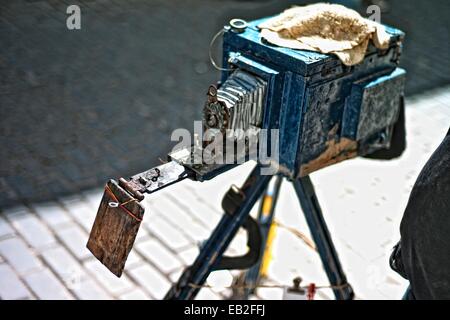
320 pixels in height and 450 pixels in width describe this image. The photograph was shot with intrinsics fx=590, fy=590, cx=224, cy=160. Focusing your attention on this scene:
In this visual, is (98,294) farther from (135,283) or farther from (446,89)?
(446,89)

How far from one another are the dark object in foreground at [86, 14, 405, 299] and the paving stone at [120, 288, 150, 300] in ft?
2.63

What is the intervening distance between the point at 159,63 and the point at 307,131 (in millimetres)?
4386

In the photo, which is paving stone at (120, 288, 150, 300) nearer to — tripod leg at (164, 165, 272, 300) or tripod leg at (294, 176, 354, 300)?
tripod leg at (164, 165, 272, 300)

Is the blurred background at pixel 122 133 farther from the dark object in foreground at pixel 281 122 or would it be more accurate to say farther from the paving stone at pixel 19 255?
the dark object in foreground at pixel 281 122

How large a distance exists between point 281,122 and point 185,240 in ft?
6.52

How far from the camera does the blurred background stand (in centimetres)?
398

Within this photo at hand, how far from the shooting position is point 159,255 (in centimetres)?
408

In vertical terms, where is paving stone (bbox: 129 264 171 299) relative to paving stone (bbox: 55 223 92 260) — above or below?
below

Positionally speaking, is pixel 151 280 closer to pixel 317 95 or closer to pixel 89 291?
pixel 89 291

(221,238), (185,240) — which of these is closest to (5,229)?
(185,240)

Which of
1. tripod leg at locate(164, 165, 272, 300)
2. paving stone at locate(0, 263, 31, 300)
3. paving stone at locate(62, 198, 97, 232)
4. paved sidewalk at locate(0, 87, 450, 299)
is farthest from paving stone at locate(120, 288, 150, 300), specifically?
tripod leg at locate(164, 165, 272, 300)

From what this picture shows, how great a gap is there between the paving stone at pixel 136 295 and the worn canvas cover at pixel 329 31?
1952mm

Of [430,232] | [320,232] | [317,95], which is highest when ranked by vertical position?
[317,95]
